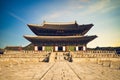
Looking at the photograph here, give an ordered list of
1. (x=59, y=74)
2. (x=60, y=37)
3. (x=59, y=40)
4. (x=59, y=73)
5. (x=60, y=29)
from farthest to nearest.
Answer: (x=60, y=29) < (x=59, y=40) < (x=60, y=37) < (x=59, y=73) < (x=59, y=74)

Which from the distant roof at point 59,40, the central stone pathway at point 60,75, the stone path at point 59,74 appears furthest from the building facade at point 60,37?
the central stone pathway at point 60,75

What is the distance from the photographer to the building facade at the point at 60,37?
109 ft

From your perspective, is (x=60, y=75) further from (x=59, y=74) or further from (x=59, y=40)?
(x=59, y=40)

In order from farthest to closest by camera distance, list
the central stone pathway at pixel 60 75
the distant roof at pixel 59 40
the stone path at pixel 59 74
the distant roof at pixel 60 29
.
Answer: the distant roof at pixel 60 29, the distant roof at pixel 59 40, the stone path at pixel 59 74, the central stone pathway at pixel 60 75

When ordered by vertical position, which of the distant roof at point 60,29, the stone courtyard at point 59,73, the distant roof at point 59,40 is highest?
the distant roof at point 60,29

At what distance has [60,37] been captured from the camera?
3344 cm

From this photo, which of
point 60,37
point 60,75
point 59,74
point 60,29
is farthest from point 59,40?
point 60,75

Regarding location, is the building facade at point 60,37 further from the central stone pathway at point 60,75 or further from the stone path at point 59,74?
the central stone pathway at point 60,75

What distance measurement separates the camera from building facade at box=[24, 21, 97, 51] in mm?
33156

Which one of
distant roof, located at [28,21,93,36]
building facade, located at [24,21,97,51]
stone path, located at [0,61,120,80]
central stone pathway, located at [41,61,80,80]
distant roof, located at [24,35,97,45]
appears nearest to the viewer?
central stone pathway, located at [41,61,80,80]

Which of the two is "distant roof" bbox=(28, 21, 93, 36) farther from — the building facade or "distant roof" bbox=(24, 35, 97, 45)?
"distant roof" bbox=(24, 35, 97, 45)

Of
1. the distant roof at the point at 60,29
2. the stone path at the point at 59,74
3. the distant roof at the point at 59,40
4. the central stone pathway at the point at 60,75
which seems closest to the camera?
the central stone pathway at the point at 60,75

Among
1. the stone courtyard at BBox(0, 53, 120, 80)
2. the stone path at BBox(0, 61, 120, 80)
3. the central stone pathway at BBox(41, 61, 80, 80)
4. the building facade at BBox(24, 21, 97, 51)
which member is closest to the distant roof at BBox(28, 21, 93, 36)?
the building facade at BBox(24, 21, 97, 51)

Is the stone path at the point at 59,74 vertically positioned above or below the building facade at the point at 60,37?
below
